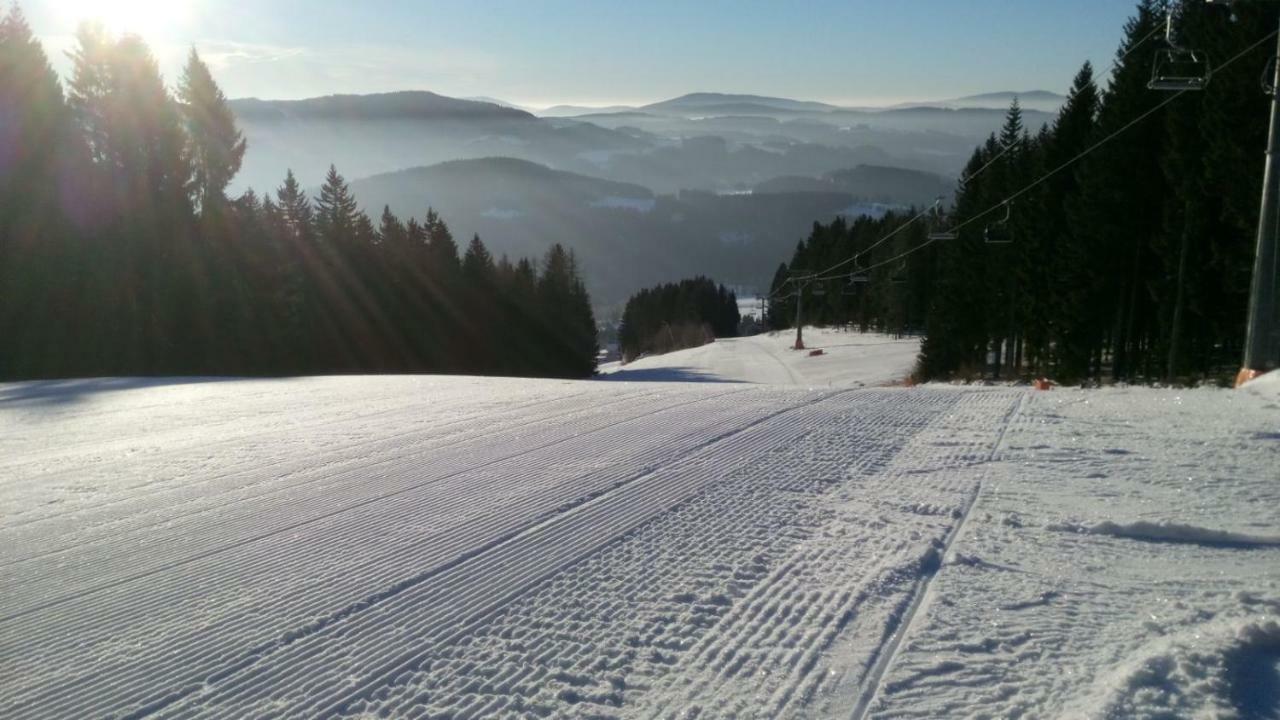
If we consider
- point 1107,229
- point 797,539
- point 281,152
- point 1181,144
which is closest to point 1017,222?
point 1107,229

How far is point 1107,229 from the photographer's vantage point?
26.4 meters

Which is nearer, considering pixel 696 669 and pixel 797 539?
pixel 696 669

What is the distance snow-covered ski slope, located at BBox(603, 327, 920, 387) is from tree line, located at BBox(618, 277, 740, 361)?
36500 millimetres

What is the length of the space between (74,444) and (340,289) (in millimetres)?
35402

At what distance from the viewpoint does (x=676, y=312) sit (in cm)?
10262

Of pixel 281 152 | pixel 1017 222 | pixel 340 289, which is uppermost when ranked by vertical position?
pixel 281 152

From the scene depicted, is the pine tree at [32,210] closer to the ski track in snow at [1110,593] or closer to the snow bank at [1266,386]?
the ski track in snow at [1110,593]

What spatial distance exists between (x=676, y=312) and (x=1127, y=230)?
77248 millimetres

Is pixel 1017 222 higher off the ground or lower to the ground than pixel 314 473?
higher

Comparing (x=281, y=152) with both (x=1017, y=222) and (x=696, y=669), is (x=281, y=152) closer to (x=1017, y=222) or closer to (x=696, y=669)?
(x=1017, y=222)

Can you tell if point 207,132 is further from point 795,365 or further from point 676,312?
point 676,312

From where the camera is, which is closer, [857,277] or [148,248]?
[148,248]

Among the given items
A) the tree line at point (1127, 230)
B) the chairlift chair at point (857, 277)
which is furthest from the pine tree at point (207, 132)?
the tree line at point (1127, 230)

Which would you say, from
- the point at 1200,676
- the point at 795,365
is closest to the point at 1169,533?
the point at 1200,676
